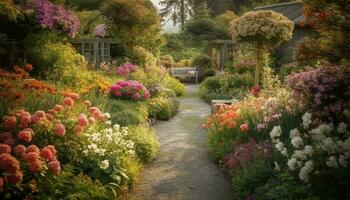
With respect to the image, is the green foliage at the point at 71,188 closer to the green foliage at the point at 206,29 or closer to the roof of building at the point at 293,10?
the roof of building at the point at 293,10

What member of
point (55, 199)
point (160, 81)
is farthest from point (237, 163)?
point (160, 81)

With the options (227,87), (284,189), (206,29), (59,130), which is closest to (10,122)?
(59,130)

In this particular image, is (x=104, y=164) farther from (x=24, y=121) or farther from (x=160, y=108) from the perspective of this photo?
(x=160, y=108)

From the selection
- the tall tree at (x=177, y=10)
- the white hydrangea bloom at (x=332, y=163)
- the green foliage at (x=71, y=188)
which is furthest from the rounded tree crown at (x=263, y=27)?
the tall tree at (x=177, y=10)

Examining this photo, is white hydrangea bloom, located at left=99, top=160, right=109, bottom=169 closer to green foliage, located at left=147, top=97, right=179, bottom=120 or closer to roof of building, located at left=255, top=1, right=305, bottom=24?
green foliage, located at left=147, top=97, right=179, bottom=120

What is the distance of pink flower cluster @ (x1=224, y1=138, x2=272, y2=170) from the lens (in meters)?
5.97

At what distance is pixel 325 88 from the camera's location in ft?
17.7

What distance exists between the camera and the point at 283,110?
6562 millimetres

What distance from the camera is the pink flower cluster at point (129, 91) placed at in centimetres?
1063

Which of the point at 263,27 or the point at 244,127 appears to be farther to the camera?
the point at 263,27

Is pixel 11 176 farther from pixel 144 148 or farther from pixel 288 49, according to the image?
pixel 288 49

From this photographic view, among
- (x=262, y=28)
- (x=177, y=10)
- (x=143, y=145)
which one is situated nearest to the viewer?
(x=143, y=145)

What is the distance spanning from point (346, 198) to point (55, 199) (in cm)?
305

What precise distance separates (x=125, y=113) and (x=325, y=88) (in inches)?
171
